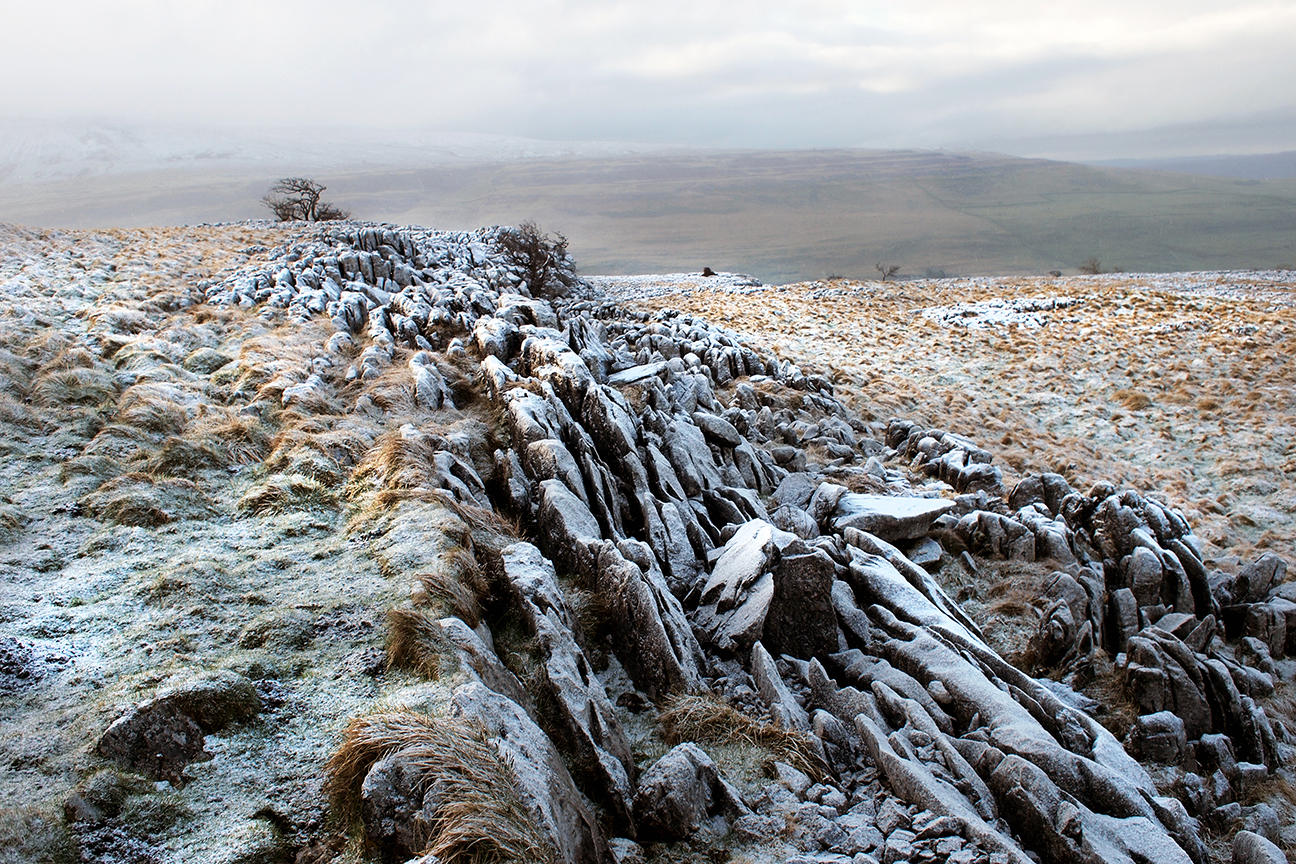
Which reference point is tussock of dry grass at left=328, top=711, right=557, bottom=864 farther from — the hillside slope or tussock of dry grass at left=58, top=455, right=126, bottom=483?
tussock of dry grass at left=58, top=455, right=126, bottom=483

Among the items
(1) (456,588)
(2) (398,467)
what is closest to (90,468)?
(2) (398,467)

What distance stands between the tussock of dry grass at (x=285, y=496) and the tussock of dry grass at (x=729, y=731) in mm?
6470

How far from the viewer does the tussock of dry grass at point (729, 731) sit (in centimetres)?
724

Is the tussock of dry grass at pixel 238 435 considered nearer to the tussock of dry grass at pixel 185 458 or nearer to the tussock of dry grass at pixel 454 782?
the tussock of dry grass at pixel 185 458

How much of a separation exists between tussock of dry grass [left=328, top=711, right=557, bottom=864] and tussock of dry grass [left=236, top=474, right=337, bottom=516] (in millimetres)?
5615

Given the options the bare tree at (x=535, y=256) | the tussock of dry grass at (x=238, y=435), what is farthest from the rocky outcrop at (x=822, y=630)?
the bare tree at (x=535, y=256)

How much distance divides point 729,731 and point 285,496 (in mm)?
7821

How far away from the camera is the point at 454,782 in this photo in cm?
483

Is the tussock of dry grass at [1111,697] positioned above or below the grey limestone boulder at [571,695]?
below

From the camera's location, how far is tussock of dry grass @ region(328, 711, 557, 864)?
452cm

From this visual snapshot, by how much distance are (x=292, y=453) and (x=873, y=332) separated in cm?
3976

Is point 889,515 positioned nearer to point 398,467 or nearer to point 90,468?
point 398,467

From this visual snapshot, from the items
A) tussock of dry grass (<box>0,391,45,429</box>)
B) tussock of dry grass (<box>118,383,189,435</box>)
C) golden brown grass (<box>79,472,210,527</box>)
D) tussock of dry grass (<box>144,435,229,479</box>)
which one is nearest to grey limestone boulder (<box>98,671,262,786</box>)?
golden brown grass (<box>79,472,210,527</box>)

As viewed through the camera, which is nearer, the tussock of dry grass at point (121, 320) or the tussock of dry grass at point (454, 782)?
the tussock of dry grass at point (454, 782)
